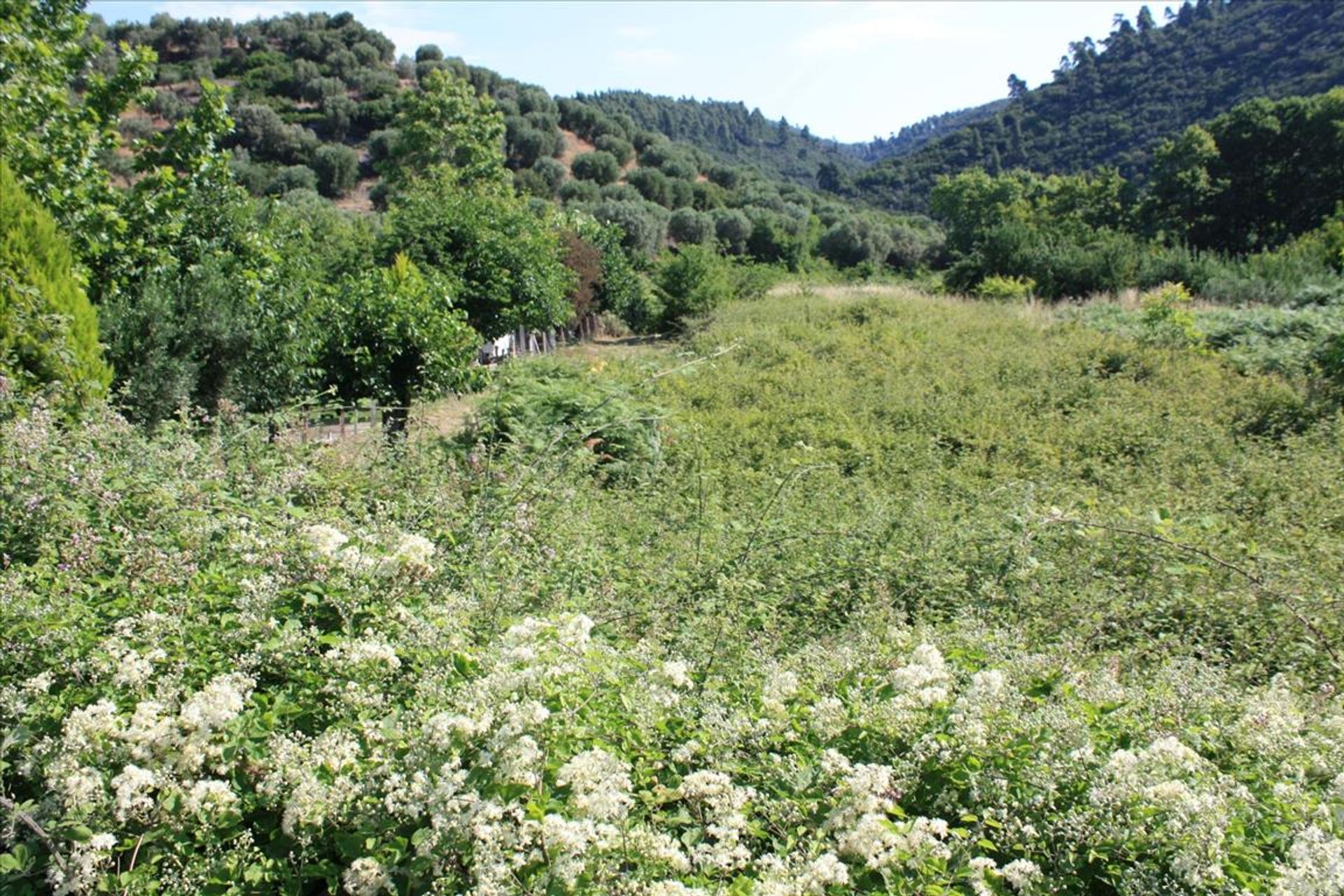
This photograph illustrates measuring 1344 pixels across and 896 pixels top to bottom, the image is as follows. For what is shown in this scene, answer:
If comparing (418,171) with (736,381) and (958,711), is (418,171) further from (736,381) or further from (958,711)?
(958,711)

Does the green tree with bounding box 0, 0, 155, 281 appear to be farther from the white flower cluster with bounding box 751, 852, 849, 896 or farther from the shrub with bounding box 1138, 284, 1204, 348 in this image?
the shrub with bounding box 1138, 284, 1204, 348

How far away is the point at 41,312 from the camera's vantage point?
213 inches

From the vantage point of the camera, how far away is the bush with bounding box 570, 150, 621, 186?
56.7 metres

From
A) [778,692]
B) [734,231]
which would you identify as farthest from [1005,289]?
[734,231]

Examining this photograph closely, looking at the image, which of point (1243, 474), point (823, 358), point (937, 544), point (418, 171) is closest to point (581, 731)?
point (937, 544)

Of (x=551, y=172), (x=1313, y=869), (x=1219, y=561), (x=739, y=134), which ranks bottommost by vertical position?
(x=1219, y=561)

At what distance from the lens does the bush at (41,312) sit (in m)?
5.23

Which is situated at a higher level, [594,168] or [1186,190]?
[594,168]

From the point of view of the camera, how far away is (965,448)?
9453 mm

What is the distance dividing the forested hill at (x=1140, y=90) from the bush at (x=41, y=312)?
65412 mm

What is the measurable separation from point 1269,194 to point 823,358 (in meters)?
29.2

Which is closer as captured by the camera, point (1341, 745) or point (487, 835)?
point (487, 835)

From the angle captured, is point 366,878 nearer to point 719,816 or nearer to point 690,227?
point 719,816

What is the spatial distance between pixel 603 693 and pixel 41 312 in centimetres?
511
